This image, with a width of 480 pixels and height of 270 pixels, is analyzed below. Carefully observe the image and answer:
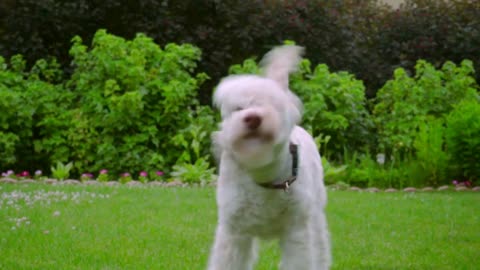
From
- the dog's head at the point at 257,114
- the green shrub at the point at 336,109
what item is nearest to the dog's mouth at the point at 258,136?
the dog's head at the point at 257,114

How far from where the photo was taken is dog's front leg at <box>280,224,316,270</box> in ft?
11.1

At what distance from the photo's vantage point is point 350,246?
5.20m

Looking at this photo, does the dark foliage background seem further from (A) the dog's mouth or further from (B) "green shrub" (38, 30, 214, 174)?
(A) the dog's mouth

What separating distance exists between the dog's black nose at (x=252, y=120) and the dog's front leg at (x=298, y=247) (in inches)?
28.4

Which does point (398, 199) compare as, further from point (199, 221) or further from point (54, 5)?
point (54, 5)

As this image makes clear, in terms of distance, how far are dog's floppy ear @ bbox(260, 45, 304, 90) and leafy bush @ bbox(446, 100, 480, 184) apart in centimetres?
610

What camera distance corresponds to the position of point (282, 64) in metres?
3.25

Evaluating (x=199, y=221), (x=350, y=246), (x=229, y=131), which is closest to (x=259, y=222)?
(x=229, y=131)

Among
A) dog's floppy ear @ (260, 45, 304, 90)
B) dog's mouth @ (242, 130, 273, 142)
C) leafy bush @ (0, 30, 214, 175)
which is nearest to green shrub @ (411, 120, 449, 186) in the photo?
leafy bush @ (0, 30, 214, 175)

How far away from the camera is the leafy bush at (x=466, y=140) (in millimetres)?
8773

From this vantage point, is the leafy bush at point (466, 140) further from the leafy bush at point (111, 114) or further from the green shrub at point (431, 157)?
the leafy bush at point (111, 114)

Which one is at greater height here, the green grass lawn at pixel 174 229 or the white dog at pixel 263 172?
the white dog at pixel 263 172

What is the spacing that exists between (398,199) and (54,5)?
6.43m

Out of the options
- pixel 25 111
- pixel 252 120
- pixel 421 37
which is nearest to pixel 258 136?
pixel 252 120
